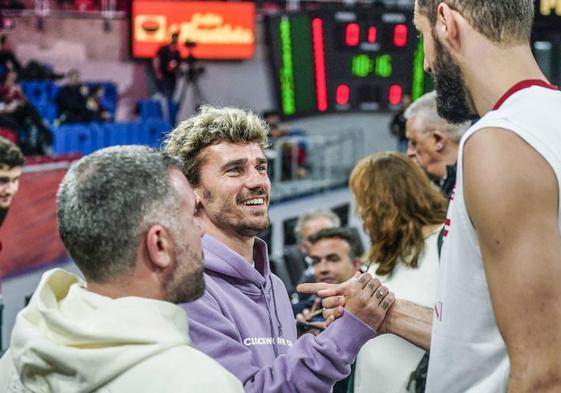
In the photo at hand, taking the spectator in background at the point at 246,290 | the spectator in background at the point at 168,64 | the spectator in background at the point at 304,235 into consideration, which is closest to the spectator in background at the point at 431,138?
the spectator in background at the point at 246,290

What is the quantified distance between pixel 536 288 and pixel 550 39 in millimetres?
4309

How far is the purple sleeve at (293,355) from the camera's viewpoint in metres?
2.46

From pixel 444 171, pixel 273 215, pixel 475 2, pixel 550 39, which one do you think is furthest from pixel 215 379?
pixel 273 215

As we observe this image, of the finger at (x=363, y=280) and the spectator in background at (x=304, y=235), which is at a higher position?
the finger at (x=363, y=280)

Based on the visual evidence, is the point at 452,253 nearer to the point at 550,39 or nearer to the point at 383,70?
the point at 550,39

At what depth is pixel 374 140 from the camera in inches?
706

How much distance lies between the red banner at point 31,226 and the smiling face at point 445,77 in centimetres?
480

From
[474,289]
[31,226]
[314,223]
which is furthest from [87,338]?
[31,226]

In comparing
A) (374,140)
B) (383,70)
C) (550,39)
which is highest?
(550,39)

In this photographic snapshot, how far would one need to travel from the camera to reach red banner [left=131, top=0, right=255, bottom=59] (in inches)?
666

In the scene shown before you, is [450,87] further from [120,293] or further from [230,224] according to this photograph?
[230,224]

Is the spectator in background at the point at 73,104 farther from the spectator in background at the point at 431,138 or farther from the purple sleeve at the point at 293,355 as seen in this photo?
the purple sleeve at the point at 293,355

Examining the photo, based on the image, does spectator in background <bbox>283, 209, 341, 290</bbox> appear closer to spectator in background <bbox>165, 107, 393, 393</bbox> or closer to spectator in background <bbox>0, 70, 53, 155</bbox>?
spectator in background <bbox>165, 107, 393, 393</bbox>

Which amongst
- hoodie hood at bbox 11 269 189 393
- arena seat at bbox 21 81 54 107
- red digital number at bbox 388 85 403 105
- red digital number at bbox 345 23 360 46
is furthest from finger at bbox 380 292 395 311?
arena seat at bbox 21 81 54 107
